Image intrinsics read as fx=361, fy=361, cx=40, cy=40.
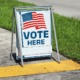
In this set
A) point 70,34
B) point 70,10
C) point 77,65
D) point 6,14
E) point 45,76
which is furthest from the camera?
point 70,10

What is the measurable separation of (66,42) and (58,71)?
2.56 metres

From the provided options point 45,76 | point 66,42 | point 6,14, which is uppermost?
point 6,14

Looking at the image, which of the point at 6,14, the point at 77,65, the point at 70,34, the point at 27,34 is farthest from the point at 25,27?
the point at 6,14

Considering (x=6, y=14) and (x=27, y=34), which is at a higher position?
(x=6, y=14)

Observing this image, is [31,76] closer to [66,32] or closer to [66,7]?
[66,32]

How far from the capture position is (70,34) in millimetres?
11852

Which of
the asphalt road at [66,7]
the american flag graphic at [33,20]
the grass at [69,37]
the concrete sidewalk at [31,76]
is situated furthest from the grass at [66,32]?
the asphalt road at [66,7]

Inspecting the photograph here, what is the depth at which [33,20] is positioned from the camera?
28.7 feet

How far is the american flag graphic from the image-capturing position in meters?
8.67

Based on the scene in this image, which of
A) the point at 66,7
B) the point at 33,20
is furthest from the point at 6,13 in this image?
the point at 33,20

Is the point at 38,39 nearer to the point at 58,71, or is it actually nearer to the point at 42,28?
the point at 42,28

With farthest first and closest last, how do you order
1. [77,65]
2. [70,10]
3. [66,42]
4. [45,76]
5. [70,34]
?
[70,10] < [70,34] < [66,42] < [77,65] < [45,76]

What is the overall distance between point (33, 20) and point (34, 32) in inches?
11.5

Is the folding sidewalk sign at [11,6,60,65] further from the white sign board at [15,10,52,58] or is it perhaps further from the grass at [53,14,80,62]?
the grass at [53,14,80,62]
